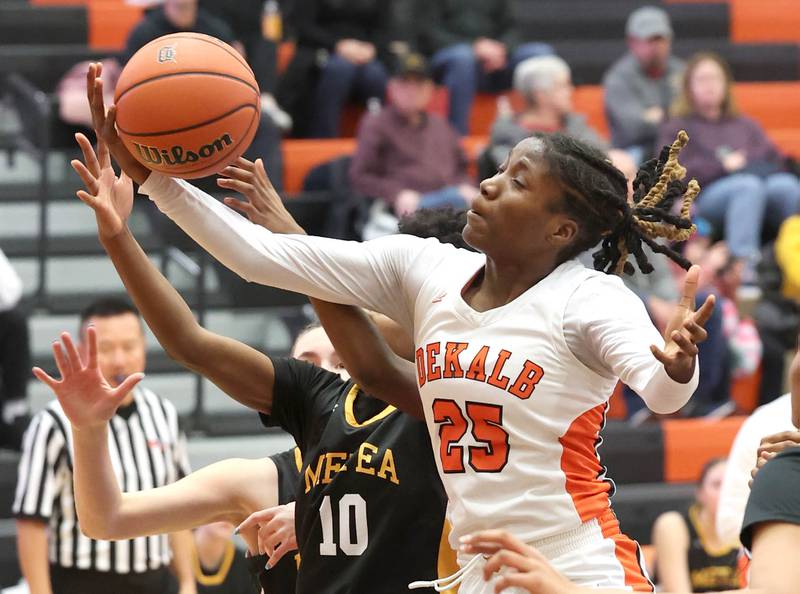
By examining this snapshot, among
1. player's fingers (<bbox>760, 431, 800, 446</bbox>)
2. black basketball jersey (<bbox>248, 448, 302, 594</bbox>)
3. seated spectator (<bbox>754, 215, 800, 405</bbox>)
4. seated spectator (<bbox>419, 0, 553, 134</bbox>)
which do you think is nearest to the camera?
player's fingers (<bbox>760, 431, 800, 446</bbox>)

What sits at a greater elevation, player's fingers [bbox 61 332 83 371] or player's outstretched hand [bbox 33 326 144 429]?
player's fingers [bbox 61 332 83 371]

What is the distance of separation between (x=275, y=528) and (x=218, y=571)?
280 centimetres

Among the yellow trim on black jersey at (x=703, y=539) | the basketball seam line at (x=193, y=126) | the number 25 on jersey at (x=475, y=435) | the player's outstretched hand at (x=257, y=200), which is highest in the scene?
the basketball seam line at (x=193, y=126)

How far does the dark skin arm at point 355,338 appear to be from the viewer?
302 cm

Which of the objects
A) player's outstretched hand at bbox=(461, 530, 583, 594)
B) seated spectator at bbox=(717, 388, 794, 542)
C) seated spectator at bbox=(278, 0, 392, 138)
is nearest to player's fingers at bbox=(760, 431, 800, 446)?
player's outstretched hand at bbox=(461, 530, 583, 594)

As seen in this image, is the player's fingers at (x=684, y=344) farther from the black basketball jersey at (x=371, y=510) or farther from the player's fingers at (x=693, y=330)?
the black basketball jersey at (x=371, y=510)

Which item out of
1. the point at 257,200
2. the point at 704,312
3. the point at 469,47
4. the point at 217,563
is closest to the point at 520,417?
the point at 704,312

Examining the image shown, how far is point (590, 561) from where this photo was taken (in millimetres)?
2730

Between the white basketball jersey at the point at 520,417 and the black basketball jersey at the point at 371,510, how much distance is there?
241 millimetres

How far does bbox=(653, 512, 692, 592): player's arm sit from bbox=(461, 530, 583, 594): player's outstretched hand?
→ 4.23 m

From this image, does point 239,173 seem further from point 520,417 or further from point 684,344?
point 684,344

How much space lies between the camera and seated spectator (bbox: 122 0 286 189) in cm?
768

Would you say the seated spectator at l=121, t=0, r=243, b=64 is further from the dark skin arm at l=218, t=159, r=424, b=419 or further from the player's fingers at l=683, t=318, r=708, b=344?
the player's fingers at l=683, t=318, r=708, b=344

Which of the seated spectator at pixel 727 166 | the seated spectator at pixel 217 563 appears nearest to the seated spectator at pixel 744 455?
the seated spectator at pixel 217 563
